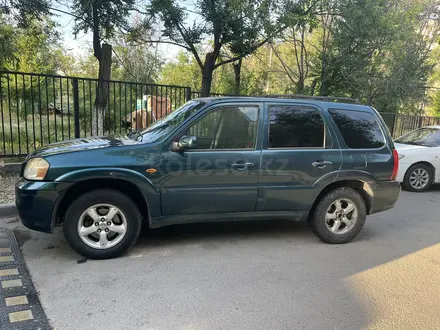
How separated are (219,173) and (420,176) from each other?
599 cm

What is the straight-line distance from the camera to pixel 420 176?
7.97m

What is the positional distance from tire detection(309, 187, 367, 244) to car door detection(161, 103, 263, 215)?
946 millimetres

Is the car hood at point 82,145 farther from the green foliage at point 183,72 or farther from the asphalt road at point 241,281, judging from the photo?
the green foliage at point 183,72

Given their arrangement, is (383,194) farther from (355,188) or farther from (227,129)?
(227,129)

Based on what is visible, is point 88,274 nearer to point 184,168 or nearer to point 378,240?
point 184,168

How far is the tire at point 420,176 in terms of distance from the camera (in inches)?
313

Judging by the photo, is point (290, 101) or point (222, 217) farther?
point (290, 101)

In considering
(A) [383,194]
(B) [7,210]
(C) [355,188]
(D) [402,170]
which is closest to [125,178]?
(B) [7,210]

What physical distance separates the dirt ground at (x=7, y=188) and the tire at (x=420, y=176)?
25.8ft

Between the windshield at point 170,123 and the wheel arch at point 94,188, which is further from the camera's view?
the windshield at point 170,123

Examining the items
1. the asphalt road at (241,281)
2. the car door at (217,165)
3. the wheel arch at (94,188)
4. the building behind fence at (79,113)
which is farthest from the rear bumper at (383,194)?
the building behind fence at (79,113)

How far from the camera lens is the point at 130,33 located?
10.3m

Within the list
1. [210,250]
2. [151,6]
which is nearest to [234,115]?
[210,250]

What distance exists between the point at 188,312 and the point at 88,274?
4.03 feet
